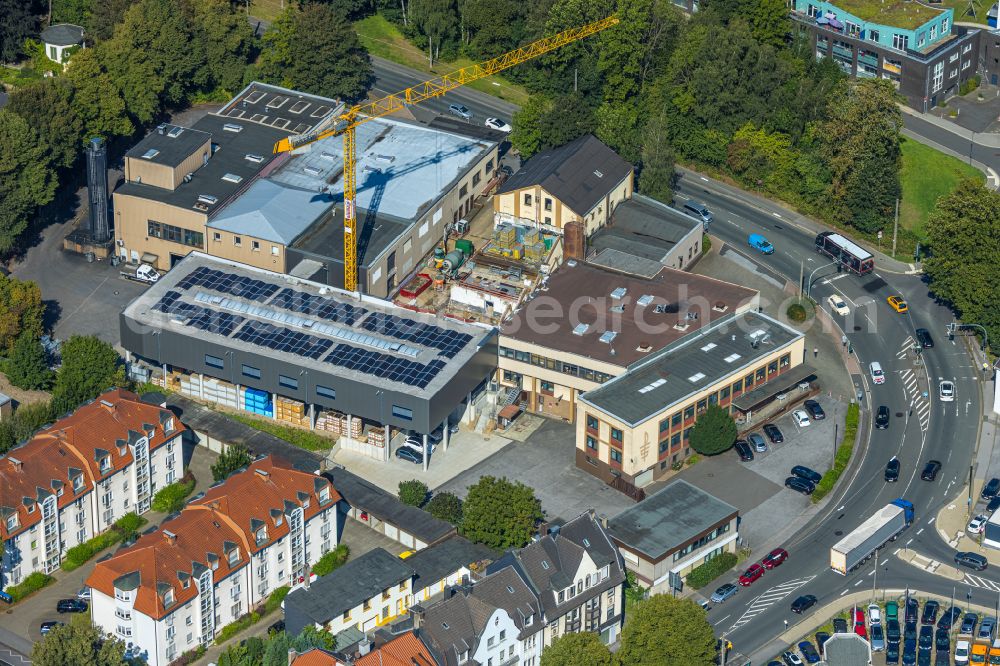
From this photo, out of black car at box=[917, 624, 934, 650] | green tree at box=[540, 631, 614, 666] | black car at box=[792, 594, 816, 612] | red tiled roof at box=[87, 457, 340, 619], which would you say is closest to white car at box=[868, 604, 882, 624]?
black car at box=[917, 624, 934, 650]

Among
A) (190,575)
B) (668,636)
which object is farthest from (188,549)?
(668,636)

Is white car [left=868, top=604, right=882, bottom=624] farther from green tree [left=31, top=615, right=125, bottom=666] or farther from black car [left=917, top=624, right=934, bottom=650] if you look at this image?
green tree [left=31, top=615, right=125, bottom=666]

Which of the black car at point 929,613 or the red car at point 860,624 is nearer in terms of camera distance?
the red car at point 860,624

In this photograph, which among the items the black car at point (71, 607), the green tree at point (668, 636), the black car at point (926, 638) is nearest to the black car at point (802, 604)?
the black car at point (926, 638)

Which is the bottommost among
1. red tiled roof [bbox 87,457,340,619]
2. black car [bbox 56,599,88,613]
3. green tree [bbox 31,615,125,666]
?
black car [bbox 56,599,88,613]

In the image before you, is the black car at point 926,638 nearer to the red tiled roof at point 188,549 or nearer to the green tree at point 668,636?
the green tree at point 668,636

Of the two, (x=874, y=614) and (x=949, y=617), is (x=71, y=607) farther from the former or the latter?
(x=949, y=617)
